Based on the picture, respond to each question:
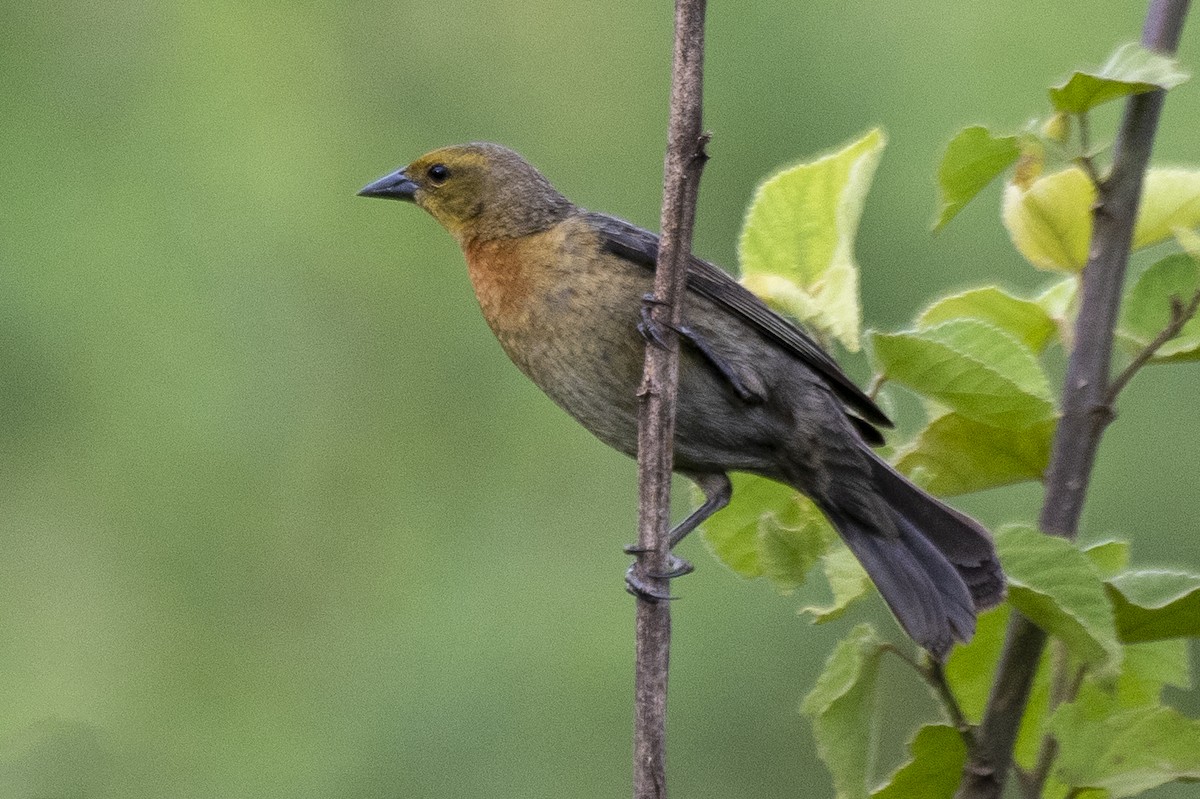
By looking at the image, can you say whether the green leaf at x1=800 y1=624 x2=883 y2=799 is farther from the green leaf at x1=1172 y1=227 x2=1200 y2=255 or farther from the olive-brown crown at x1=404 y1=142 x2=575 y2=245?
the olive-brown crown at x1=404 y1=142 x2=575 y2=245

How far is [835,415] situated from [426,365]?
289 cm

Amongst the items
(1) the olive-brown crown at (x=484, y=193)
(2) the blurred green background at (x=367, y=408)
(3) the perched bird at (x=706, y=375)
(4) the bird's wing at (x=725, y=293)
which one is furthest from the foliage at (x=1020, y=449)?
(2) the blurred green background at (x=367, y=408)

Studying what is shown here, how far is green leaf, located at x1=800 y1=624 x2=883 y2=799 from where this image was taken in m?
1.86

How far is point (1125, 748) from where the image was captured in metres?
1.73

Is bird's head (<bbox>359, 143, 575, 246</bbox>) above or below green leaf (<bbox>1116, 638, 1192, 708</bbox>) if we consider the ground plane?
above

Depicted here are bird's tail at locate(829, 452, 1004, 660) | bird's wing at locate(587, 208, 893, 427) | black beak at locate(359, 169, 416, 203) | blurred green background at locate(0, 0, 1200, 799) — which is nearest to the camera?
bird's tail at locate(829, 452, 1004, 660)

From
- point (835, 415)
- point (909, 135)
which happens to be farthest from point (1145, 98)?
point (909, 135)

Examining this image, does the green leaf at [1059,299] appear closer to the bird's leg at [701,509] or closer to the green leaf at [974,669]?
the green leaf at [974,669]

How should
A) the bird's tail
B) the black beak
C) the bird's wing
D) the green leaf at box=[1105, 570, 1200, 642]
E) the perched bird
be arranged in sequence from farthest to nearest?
the black beak, the bird's wing, the perched bird, the bird's tail, the green leaf at box=[1105, 570, 1200, 642]

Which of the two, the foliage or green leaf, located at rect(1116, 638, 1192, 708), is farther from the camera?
green leaf, located at rect(1116, 638, 1192, 708)

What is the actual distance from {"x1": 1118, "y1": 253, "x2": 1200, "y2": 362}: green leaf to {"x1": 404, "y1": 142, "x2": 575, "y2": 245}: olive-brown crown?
205 cm

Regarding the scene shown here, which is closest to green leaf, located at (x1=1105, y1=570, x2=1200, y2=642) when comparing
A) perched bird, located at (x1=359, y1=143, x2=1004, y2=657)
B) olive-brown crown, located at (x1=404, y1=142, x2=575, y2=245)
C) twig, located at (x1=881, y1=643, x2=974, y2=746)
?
twig, located at (x1=881, y1=643, x2=974, y2=746)

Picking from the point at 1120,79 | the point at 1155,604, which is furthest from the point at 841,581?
the point at 1120,79

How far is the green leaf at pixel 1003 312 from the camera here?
2.06 metres
